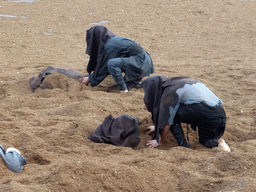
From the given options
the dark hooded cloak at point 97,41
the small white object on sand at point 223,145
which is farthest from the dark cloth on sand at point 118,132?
the dark hooded cloak at point 97,41

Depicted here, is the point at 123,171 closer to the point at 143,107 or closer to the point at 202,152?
the point at 202,152

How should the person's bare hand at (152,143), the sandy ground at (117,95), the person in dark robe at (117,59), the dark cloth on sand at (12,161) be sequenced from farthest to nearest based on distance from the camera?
the person in dark robe at (117,59)
the person's bare hand at (152,143)
the dark cloth on sand at (12,161)
the sandy ground at (117,95)

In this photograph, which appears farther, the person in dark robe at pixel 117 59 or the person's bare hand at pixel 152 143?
the person in dark robe at pixel 117 59

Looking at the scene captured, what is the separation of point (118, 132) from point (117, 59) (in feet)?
6.21

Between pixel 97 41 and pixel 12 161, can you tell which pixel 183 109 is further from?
pixel 97 41

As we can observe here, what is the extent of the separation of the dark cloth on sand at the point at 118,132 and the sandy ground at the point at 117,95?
0.11 meters

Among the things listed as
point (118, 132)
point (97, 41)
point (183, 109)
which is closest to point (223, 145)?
point (183, 109)

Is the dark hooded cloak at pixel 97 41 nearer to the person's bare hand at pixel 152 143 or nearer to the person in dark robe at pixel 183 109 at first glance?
the person in dark robe at pixel 183 109

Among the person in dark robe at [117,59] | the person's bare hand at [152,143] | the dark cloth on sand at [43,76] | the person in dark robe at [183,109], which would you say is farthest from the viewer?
the dark cloth on sand at [43,76]

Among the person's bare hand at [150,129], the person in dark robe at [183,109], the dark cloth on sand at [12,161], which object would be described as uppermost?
the person in dark robe at [183,109]

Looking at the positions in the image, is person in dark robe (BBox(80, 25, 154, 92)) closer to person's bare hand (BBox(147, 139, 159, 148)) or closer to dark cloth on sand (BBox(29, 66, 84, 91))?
dark cloth on sand (BBox(29, 66, 84, 91))

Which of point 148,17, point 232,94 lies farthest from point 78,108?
point 148,17

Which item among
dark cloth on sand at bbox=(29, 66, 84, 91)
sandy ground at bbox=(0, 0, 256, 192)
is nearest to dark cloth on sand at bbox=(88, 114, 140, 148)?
sandy ground at bbox=(0, 0, 256, 192)

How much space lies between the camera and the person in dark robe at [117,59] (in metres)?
5.19
